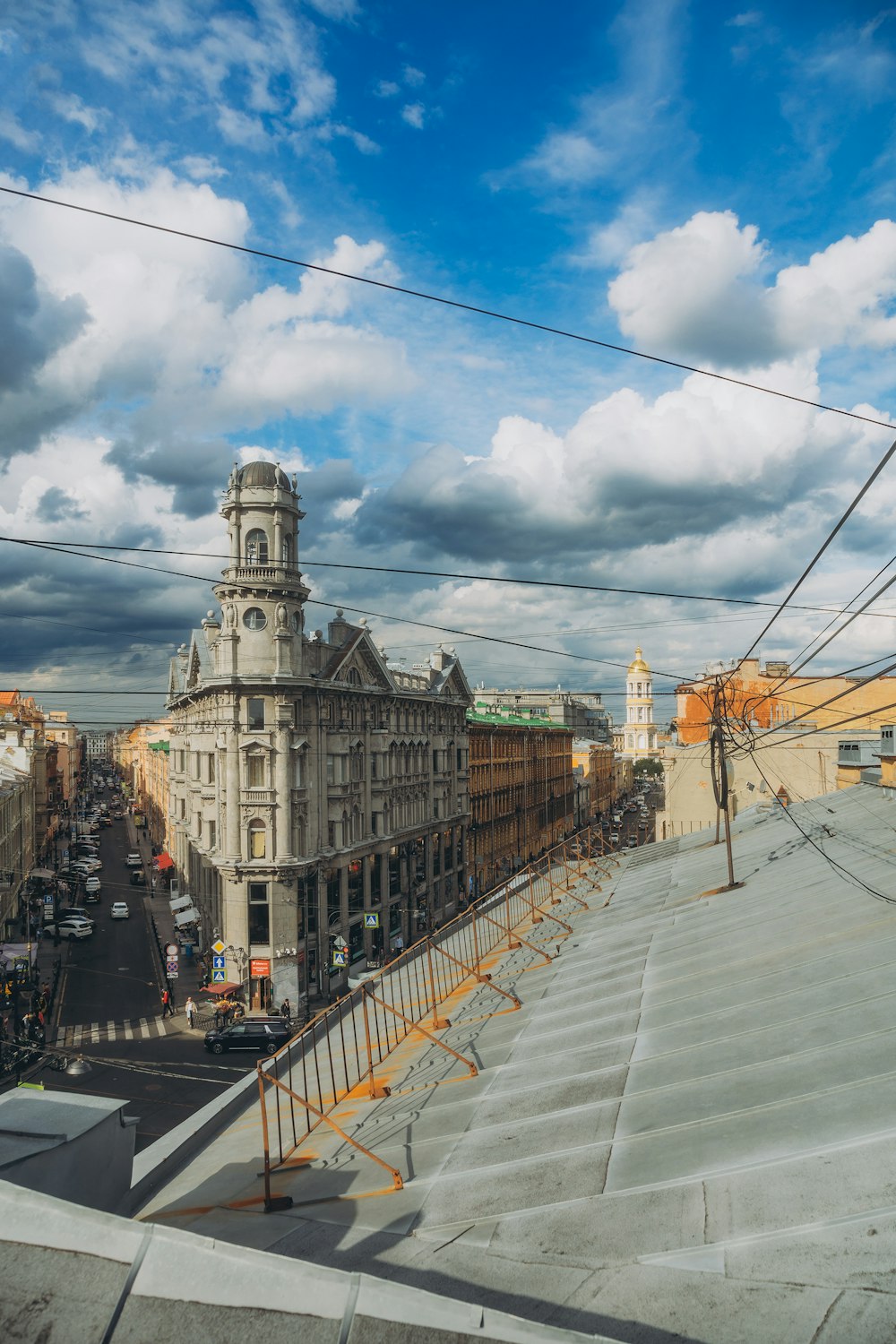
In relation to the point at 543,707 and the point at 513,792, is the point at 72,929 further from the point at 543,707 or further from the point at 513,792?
the point at 543,707

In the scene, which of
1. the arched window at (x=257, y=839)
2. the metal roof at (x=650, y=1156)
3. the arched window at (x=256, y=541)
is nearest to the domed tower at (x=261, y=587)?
the arched window at (x=256, y=541)

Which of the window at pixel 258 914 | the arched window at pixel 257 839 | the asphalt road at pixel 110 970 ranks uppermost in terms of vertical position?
the arched window at pixel 257 839

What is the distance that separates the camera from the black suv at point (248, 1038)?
30688mm

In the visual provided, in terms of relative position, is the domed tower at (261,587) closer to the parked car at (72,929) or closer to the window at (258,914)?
the window at (258,914)

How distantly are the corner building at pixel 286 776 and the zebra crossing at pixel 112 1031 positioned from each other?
405cm

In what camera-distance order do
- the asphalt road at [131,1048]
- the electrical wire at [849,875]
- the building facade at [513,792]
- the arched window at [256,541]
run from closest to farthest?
the electrical wire at [849,875] → the asphalt road at [131,1048] → the arched window at [256,541] → the building facade at [513,792]

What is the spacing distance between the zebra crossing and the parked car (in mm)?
17211

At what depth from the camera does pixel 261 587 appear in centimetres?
3806

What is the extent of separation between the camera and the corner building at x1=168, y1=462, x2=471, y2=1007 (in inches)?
1503

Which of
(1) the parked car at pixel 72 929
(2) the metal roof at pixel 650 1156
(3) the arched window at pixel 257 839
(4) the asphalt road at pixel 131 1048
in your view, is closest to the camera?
(2) the metal roof at pixel 650 1156

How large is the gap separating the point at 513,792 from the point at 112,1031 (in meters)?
48.3

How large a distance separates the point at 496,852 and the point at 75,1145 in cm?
6726

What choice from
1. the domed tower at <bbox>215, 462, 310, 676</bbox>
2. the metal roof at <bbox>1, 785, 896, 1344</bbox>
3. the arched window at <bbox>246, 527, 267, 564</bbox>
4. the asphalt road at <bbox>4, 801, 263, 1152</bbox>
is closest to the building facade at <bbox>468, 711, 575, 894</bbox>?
the asphalt road at <bbox>4, 801, 263, 1152</bbox>

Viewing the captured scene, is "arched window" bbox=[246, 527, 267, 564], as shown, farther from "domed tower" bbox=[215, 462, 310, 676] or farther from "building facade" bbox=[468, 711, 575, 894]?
"building facade" bbox=[468, 711, 575, 894]
